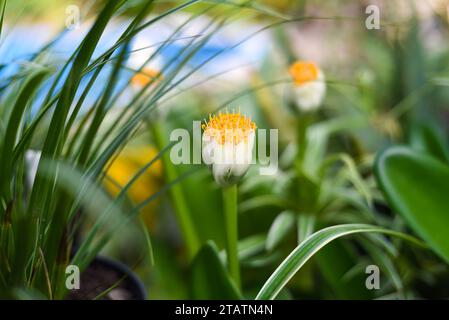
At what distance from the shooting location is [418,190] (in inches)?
19.7

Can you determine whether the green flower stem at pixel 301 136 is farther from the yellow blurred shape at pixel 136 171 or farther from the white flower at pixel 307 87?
the yellow blurred shape at pixel 136 171

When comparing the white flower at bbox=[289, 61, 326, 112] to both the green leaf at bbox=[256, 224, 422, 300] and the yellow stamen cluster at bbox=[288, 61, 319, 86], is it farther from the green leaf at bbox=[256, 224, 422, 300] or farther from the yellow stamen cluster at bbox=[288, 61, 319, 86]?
the green leaf at bbox=[256, 224, 422, 300]

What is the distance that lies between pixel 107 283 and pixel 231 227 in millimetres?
112

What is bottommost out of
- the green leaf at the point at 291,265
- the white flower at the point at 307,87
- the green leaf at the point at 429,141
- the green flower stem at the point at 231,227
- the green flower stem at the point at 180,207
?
the green leaf at the point at 291,265

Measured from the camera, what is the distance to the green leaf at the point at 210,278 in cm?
43

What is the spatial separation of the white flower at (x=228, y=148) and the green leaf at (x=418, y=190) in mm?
132

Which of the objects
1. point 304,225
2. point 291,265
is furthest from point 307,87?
point 291,265

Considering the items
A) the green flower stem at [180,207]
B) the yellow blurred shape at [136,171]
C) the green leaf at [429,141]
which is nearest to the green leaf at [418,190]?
the green leaf at [429,141]

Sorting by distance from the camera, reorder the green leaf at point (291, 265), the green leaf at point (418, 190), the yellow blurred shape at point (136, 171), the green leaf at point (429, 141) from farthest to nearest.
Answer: the yellow blurred shape at point (136, 171) → the green leaf at point (429, 141) → the green leaf at point (418, 190) → the green leaf at point (291, 265)

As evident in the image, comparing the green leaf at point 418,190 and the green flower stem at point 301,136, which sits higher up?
the green flower stem at point 301,136

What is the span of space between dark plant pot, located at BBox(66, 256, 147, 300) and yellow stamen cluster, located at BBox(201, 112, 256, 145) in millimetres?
116

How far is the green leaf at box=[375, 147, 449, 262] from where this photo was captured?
0.48m

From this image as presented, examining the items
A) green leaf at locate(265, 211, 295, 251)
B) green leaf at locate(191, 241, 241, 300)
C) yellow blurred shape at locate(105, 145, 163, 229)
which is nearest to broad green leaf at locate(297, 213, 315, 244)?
green leaf at locate(265, 211, 295, 251)
